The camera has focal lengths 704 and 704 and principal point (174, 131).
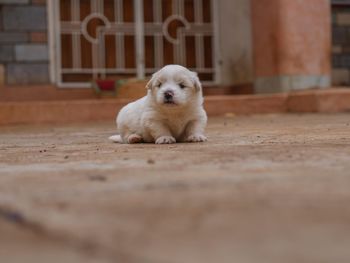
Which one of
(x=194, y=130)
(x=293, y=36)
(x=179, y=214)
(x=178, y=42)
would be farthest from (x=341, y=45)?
(x=179, y=214)

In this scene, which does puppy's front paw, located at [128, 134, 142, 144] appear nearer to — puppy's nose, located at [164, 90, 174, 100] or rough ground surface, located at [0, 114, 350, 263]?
puppy's nose, located at [164, 90, 174, 100]

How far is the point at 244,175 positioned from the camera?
1.66 m

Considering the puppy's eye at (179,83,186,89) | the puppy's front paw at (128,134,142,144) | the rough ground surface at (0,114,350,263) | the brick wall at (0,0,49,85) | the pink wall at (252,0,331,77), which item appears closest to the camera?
the rough ground surface at (0,114,350,263)

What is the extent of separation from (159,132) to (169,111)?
11 centimetres

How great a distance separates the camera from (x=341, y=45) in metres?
8.54

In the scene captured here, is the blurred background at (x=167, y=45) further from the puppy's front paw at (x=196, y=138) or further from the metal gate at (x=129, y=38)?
the puppy's front paw at (x=196, y=138)

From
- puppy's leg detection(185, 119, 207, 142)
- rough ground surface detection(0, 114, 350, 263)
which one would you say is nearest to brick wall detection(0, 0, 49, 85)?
puppy's leg detection(185, 119, 207, 142)

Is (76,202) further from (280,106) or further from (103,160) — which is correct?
(280,106)

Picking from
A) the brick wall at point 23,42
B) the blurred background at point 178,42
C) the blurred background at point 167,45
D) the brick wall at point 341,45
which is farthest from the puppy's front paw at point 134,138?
the brick wall at point 341,45

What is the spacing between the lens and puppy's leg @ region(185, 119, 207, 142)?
129 inches

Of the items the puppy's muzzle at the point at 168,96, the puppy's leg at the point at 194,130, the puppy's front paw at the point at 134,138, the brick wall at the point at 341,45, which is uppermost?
the brick wall at the point at 341,45

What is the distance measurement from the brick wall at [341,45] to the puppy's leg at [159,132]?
5.55m

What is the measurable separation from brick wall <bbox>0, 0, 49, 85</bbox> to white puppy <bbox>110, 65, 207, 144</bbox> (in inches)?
181

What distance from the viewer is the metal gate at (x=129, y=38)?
809 cm
